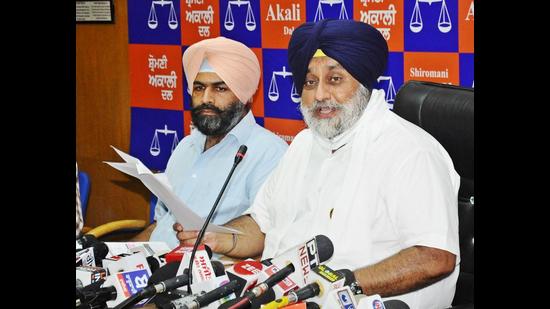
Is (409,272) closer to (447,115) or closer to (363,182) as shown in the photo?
(363,182)

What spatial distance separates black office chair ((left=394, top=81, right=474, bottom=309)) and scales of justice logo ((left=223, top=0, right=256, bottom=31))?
768mm

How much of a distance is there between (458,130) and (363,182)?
365 millimetres

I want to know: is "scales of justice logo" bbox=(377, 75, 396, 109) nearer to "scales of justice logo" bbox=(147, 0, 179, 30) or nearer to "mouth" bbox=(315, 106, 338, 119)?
"mouth" bbox=(315, 106, 338, 119)

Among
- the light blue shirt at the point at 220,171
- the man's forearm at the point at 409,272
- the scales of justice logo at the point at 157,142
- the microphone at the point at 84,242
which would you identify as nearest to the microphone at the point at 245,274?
the man's forearm at the point at 409,272

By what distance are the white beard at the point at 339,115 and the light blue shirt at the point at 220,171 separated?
287mm

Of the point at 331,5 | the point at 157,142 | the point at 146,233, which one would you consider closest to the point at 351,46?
the point at 331,5

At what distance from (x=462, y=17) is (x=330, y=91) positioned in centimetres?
47

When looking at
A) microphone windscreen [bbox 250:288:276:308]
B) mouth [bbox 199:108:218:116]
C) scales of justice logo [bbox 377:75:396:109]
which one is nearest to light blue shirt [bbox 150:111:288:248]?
mouth [bbox 199:108:218:116]

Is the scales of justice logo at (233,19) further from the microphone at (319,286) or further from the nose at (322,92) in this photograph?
the microphone at (319,286)
